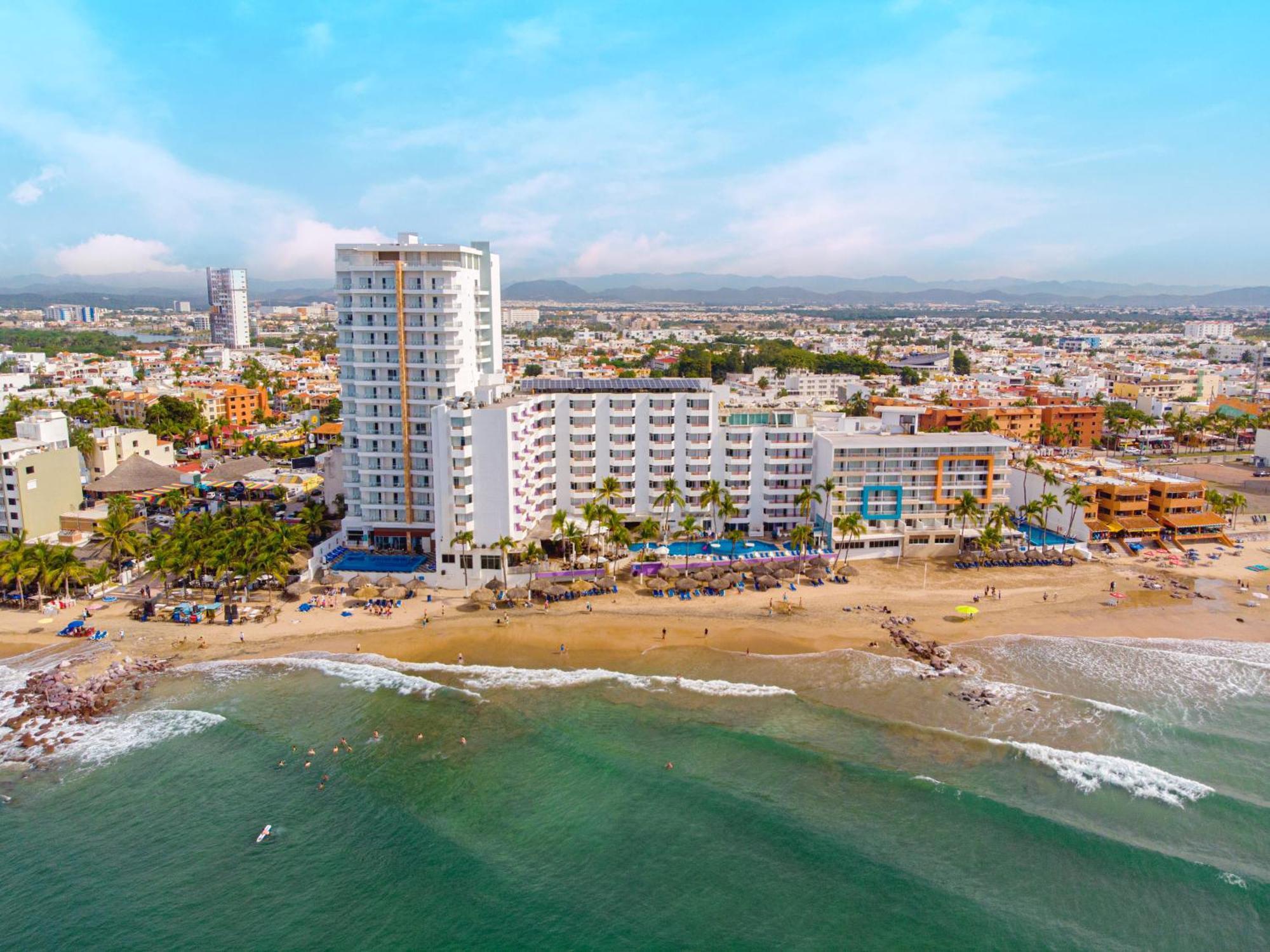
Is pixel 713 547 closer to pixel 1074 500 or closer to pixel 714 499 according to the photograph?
pixel 714 499

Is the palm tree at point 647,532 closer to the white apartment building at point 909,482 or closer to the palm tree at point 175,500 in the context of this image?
the white apartment building at point 909,482

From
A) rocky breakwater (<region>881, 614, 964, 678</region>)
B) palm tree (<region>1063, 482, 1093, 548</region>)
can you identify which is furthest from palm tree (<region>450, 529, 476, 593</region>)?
palm tree (<region>1063, 482, 1093, 548</region>)

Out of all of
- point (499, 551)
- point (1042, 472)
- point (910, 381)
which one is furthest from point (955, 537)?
point (910, 381)

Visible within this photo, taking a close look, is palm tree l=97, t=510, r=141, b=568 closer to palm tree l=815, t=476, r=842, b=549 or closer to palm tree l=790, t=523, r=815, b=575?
palm tree l=790, t=523, r=815, b=575

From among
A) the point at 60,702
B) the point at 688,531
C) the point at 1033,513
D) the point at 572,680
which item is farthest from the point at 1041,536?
the point at 60,702

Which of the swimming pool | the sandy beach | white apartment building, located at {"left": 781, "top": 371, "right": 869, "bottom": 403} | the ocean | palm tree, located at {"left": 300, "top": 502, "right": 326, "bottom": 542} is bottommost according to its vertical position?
the ocean
